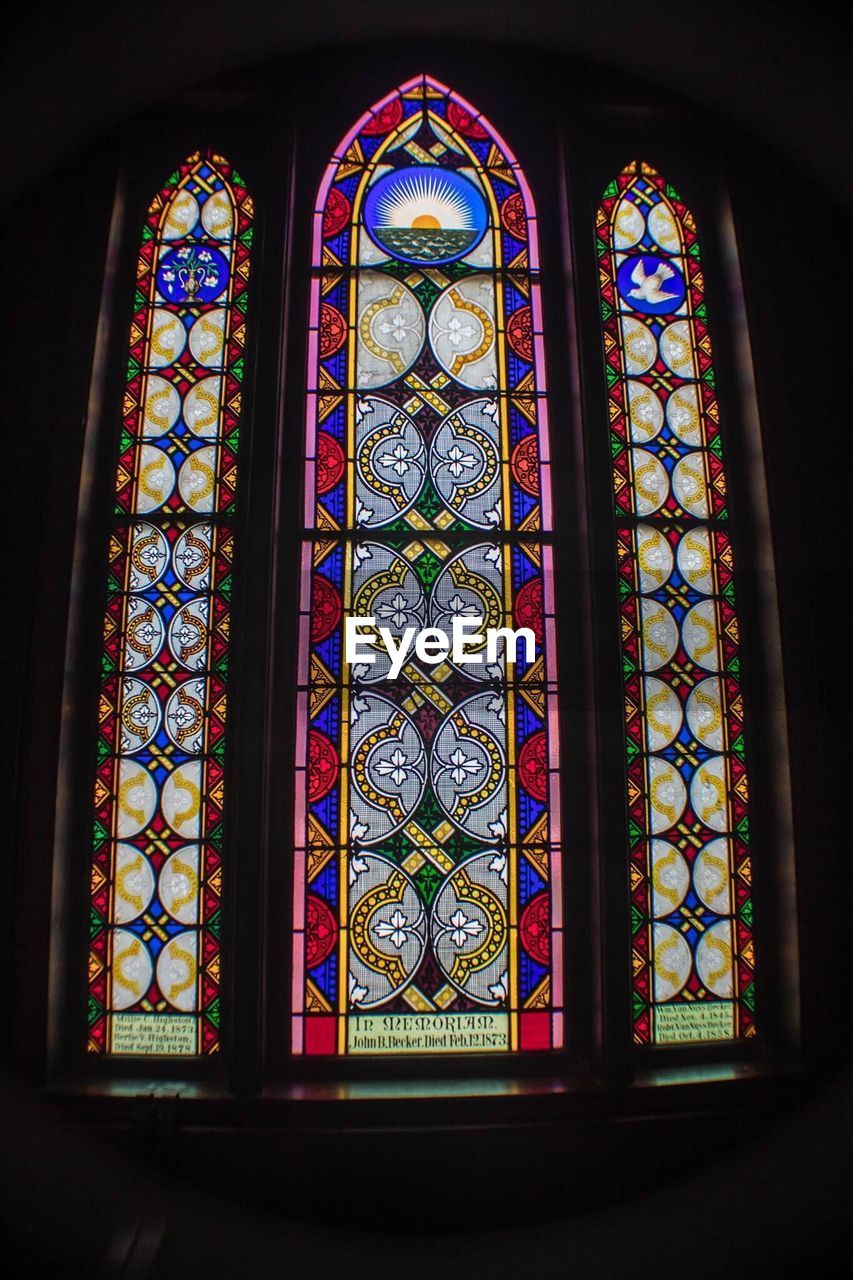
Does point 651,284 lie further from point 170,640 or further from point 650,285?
point 170,640

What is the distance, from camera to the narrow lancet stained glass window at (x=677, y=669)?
194 cm

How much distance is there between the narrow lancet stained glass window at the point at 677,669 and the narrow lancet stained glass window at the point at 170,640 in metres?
1.21

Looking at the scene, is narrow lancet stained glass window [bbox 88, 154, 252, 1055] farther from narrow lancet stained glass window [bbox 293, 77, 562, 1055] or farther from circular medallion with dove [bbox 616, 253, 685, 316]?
circular medallion with dove [bbox 616, 253, 685, 316]

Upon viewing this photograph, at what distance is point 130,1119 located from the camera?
1745 mm

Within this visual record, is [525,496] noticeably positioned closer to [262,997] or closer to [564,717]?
[564,717]

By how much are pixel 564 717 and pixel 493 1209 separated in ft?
4.12

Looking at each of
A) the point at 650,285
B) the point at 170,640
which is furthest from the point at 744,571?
the point at 170,640

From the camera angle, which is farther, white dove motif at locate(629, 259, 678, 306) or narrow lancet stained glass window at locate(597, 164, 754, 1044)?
white dove motif at locate(629, 259, 678, 306)

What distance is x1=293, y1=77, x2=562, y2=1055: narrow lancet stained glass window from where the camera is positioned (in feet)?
6.23

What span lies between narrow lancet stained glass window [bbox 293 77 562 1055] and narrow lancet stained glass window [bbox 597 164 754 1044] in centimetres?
25

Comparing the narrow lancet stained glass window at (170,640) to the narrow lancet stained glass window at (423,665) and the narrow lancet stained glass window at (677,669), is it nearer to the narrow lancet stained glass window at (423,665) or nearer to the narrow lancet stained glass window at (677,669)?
the narrow lancet stained glass window at (423,665)

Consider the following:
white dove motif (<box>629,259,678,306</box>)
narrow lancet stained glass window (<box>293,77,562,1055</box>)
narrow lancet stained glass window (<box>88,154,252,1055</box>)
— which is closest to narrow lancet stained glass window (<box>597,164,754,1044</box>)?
white dove motif (<box>629,259,678,306</box>)

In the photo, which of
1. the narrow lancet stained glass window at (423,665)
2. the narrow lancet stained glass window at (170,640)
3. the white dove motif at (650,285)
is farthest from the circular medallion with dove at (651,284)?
the narrow lancet stained glass window at (170,640)
